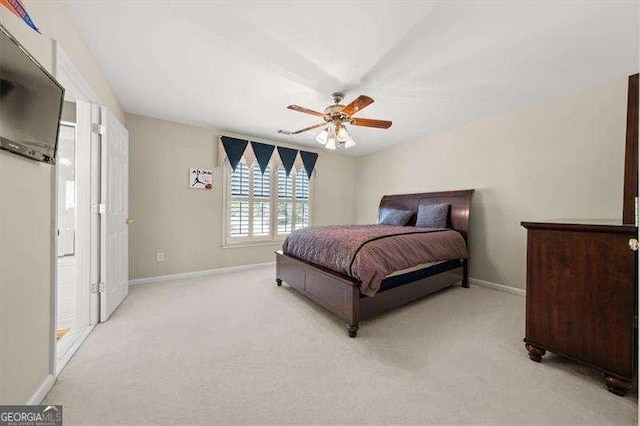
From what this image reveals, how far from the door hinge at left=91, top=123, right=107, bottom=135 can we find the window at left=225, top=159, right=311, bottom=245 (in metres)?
1.82

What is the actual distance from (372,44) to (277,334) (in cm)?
246

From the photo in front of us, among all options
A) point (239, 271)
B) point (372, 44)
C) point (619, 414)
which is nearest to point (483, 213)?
point (619, 414)

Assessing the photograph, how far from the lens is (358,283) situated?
6.59 ft

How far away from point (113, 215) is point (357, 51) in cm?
279

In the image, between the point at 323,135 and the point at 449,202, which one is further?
the point at 449,202

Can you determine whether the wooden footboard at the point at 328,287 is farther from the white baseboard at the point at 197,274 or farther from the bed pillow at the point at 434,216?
the bed pillow at the point at 434,216

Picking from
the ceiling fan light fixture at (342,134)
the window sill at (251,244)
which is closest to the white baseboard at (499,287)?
the ceiling fan light fixture at (342,134)

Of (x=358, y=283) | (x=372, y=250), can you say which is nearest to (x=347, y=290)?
(x=358, y=283)

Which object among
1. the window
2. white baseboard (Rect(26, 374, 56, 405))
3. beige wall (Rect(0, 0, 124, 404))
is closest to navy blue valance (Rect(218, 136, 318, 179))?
the window

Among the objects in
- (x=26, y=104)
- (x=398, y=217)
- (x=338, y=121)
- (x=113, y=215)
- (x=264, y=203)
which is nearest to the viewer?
(x=26, y=104)

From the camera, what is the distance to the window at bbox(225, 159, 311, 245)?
4.05 meters

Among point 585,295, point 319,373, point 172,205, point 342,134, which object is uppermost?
point 342,134

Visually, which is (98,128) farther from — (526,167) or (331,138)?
(526,167)

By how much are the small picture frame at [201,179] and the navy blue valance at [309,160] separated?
171 centimetres
